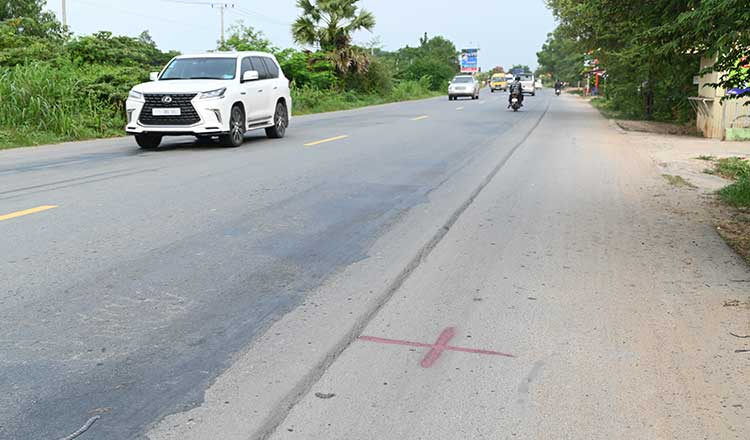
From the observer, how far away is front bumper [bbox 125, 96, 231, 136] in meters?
13.9

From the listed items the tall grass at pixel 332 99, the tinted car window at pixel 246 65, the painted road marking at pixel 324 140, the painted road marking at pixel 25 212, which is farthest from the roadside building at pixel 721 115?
the painted road marking at pixel 25 212

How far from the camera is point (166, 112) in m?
13.9

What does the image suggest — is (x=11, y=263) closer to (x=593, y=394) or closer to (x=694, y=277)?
(x=593, y=394)

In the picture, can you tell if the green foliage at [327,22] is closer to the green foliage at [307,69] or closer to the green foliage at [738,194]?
the green foliage at [307,69]

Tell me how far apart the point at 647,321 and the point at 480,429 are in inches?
74.9

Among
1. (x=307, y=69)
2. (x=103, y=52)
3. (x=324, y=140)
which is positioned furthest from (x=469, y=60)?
(x=324, y=140)

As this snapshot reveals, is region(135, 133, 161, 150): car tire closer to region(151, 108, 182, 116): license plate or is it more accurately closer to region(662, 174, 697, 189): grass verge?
region(151, 108, 182, 116): license plate

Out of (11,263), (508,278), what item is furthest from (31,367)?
(508,278)

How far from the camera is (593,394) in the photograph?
3.60 meters

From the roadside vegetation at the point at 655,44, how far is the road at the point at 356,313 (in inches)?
71.3

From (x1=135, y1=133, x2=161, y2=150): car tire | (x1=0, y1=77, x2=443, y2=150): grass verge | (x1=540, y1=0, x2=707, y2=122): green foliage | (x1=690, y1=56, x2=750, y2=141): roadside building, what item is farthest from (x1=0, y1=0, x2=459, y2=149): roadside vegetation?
(x1=690, y1=56, x2=750, y2=141): roadside building

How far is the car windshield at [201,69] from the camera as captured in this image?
14.9 m

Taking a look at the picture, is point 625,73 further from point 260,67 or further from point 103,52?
point 103,52

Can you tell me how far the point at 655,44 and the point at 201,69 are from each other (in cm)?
916
